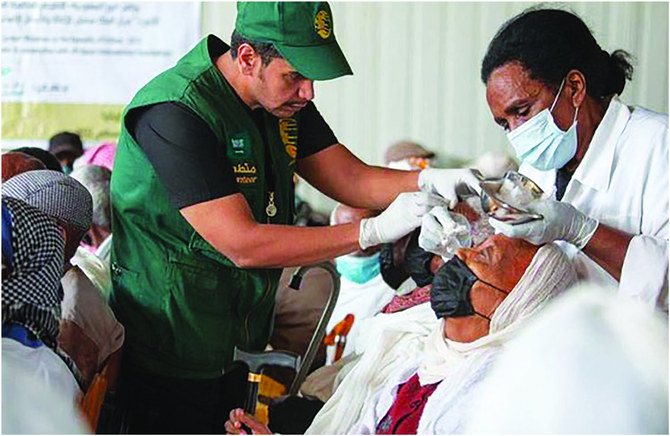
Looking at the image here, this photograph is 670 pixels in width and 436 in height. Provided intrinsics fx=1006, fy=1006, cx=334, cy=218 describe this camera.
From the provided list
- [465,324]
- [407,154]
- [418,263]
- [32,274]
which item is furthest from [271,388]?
[407,154]

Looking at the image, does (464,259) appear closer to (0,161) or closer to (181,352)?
(181,352)

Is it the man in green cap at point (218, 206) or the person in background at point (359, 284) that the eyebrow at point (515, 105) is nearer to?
the man in green cap at point (218, 206)

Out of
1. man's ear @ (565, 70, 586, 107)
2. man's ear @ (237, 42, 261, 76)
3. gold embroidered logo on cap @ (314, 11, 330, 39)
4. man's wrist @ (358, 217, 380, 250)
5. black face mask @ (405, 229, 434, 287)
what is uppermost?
gold embroidered logo on cap @ (314, 11, 330, 39)

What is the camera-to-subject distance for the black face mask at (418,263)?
2.62 meters

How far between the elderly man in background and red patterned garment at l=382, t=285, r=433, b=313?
780 millimetres

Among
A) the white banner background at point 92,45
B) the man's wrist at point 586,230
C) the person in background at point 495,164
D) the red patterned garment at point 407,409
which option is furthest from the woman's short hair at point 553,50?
the white banner background at point 92,45

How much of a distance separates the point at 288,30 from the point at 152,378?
2.74 feet

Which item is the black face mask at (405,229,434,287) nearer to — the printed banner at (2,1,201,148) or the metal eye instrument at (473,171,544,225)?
the metal eye instrument at (473,171,544,225)

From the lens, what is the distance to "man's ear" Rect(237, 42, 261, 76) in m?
2.11

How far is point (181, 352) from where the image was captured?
2.23 meters

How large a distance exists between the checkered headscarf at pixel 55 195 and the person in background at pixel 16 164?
13.1 inches

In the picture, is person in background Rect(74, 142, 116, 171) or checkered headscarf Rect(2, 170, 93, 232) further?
person in background Rect(74, 142, 116, 171)

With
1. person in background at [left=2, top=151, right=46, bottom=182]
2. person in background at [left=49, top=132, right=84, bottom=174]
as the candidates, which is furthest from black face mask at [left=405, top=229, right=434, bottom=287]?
person in background at [left=49, top=132, right=84, bottom=174]

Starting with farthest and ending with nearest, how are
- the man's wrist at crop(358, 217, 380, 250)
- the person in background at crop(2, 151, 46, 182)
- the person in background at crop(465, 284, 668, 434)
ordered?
the person in background at crop(2, 151, 46, 182) → the man's wrist at crop(358, 217, 380, 250) → the person in background at crop(465, 284, 668, 434)
